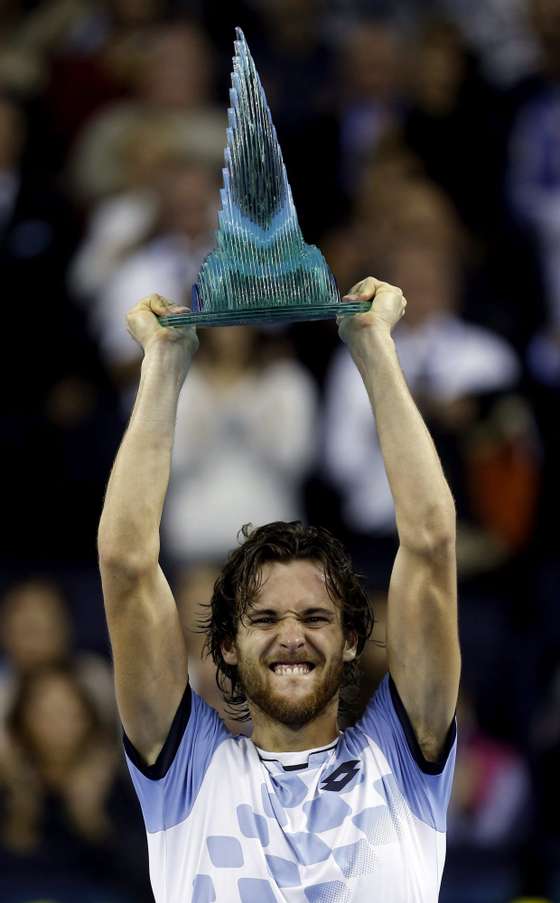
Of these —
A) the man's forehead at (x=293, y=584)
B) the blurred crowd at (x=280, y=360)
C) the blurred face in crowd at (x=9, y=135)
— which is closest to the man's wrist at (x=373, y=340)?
the man's forehead at (x=293, y=584)

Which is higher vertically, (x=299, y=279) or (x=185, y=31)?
(x=185, y=31)

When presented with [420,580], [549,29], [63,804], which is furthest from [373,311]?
[549,29]

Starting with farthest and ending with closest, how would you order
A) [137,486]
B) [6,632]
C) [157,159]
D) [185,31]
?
[185,31] → [157,159] → [6,632] → [137,486]

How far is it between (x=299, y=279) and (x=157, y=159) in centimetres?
466

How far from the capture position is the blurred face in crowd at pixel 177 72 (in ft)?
28.8

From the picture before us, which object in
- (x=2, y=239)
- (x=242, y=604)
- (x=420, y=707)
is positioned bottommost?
(x=420, y=707)

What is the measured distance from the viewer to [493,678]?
7234 mm

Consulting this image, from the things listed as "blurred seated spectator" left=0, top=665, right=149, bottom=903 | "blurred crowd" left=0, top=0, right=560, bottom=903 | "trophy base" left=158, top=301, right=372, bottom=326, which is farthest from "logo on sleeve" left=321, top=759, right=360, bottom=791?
"blurred seated spectator" left=0, top=665, right=149, bottom=903

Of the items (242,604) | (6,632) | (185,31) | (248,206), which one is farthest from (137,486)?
(185,31)

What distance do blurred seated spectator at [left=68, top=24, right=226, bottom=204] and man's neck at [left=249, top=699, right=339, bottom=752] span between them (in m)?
4.94

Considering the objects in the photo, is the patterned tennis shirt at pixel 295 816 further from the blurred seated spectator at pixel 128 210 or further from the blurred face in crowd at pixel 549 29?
the blurred face in crowd at pixel 549 29

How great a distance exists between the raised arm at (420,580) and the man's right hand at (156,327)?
1.67 feet

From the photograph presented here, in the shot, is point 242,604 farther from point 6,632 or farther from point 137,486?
point 6,632

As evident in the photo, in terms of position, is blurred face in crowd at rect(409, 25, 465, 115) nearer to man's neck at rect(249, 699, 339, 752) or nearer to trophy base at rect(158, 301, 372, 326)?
trophy base at rect(158, 301, 372, 326)
